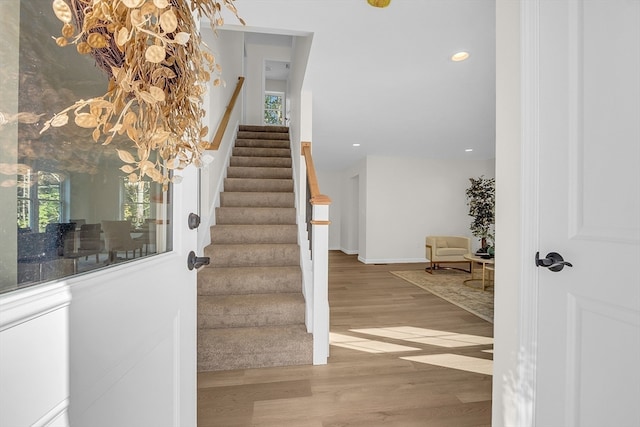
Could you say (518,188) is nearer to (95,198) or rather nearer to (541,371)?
(541,371)

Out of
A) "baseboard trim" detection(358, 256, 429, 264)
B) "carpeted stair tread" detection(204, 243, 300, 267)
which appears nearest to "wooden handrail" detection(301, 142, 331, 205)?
"carpeted stair tread" detection(204, 243, 300, 267)

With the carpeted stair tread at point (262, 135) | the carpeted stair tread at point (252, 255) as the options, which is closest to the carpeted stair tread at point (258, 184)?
the carpeted stair tread at point (252, 255)

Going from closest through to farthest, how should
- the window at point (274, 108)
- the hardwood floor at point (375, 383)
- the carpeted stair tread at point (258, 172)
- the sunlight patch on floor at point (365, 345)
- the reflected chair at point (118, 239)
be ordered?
the reflected chair at point (118, 239) → the hardwood floor at point (375, 383) → the sunlight patch on floor at point (365, 345) → the carpeted stair tread at point (258, 172) → the window at point (274, 108)

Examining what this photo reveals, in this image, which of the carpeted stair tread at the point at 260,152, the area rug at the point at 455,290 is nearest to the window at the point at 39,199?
the area rug at the point at 455,290

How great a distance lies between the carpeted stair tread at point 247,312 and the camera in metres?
2.19

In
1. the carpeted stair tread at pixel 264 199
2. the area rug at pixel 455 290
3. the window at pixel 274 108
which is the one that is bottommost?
the area rug at pixel 455 290

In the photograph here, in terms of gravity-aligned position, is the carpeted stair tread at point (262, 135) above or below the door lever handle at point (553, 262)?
above

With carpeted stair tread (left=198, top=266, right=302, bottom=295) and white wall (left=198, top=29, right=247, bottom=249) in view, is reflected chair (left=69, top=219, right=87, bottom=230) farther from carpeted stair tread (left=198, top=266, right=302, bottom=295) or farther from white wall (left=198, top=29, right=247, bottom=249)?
carpeted stair tread (left=198, top=266, right=302, bottom=295)

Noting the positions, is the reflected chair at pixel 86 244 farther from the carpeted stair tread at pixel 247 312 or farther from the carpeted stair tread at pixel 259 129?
the carpeted stair tread at pixel 259 129

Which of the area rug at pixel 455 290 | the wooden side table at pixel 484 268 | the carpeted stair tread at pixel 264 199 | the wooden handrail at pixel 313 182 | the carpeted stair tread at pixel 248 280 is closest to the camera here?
the wooden handrail at pixel 313 182

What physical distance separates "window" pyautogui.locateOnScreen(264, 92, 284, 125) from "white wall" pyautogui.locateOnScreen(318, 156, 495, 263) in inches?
113

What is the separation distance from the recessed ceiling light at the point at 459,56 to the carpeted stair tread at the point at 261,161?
254 cm

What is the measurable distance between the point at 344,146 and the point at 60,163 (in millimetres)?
5603

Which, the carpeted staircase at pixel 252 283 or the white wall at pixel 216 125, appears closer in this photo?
the carpeted staircase at pixel 252 283
